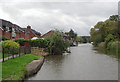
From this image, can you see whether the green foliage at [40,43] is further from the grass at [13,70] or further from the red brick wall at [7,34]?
the grass at [13,70]

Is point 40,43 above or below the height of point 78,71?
above

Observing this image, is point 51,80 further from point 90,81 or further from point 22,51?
point 22,51

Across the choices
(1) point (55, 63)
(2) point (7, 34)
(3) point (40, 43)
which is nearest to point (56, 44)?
(3) point (40, 43)

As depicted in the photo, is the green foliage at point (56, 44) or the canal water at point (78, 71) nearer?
the canal water at point (78, 71)

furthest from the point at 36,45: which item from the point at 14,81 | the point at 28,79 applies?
the point at 14,81

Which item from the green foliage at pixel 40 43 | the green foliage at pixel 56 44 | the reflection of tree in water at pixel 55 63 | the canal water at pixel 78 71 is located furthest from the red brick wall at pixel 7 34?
the canal water at pixel 78 71

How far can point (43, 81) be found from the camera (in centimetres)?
820

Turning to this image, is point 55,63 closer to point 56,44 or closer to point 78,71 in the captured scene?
point 78,71

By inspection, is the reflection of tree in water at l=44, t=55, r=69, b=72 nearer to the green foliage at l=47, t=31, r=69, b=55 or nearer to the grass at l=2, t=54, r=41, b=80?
the grass at l=2, t=54, r=41, b=80

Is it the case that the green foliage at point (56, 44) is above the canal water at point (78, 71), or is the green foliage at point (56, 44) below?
above

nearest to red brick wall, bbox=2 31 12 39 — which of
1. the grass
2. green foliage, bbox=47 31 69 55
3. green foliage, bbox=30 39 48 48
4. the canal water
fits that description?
green foliage, bbox=30 39 48 48

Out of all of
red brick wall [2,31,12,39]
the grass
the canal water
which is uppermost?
red brick wall [2,31,12,39]

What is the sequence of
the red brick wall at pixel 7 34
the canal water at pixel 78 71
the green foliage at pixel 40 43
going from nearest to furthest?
the canal water at pixel 78 71
the green foliage at pixel 40 43
the red brick wall at pixel 7 34

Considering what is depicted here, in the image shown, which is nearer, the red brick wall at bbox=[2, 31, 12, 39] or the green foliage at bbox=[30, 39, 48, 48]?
the green foliage at bbox=[30, 39, 48, 48]
